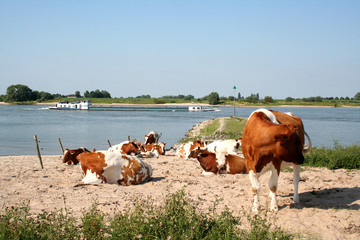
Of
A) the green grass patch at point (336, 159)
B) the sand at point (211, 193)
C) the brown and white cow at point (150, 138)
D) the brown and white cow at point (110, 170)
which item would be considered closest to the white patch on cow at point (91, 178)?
the brown and white cow at point (110, 170)

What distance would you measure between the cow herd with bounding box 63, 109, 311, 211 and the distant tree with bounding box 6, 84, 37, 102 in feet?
512

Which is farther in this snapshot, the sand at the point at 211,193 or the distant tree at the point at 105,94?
the distant tree at the point at 105,94

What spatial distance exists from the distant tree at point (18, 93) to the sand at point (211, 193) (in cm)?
15828

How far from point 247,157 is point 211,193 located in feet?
5.39

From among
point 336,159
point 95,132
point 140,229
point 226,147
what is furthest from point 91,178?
point 95,132

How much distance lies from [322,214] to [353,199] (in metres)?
1.22

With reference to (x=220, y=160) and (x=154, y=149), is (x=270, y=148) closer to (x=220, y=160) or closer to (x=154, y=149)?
(x=220, y=160)

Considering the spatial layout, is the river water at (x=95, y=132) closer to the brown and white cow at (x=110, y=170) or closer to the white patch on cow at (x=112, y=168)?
the brown and white cow at (x=110, y=170)

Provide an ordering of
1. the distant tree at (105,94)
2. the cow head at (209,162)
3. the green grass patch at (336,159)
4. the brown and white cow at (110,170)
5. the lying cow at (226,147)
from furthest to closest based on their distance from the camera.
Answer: the distant tree at (105,94)
the lying cow at (226,147)
the green grass patch at (336,159)
the cow head at (209,162)
the brown and white cow at (110,170)

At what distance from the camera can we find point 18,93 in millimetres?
152500

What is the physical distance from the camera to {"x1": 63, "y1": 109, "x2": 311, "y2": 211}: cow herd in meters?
5.93

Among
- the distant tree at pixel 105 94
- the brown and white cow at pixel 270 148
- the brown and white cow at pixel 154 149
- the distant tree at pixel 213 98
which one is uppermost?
the distant tree at pixel 105 94

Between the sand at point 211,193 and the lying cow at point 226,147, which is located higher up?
the lying cow at point 226,147

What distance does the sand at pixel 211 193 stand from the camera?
5629 millimetres
